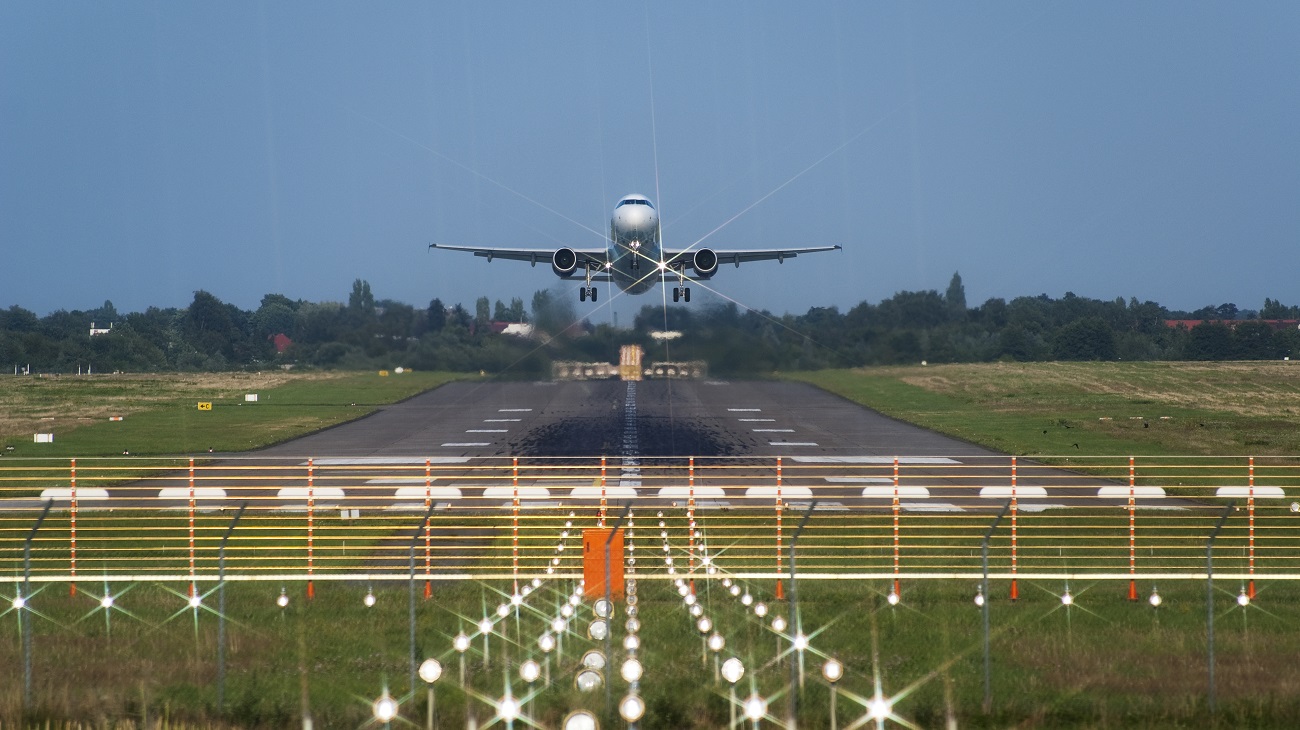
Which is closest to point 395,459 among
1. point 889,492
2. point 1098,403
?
point 889,492

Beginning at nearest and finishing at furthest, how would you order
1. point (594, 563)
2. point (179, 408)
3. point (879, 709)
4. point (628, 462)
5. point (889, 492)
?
1. point (879, 709)
2. point (594, 563)
3. point (889, 492)
4. point (628, 462)
5. point (179, 408)

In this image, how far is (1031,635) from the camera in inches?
582

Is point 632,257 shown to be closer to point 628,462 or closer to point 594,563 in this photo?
point 628,462

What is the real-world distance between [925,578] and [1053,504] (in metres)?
11.7

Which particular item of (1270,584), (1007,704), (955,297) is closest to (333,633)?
(1007,704)

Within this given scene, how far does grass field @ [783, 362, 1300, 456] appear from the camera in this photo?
4478 cm

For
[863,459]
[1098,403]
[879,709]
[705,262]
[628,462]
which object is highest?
[705,262]

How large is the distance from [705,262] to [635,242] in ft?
10.4

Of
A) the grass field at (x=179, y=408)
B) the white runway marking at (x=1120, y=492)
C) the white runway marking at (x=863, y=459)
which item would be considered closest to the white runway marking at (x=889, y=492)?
the white runway marking at (x=1120, y=492)

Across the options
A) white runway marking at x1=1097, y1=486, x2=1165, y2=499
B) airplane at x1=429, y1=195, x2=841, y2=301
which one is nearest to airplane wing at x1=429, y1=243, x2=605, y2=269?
airplane at x1=429, y1=195, x2=841, y2=301

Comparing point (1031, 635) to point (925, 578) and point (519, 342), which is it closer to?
point (925, 578)

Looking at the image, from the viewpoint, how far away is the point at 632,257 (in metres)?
49.6

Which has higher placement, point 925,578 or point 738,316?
point 738,316

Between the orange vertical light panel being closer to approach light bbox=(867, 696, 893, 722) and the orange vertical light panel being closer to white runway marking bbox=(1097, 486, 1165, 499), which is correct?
approach light bbox=(867, 696, 893, 722)
